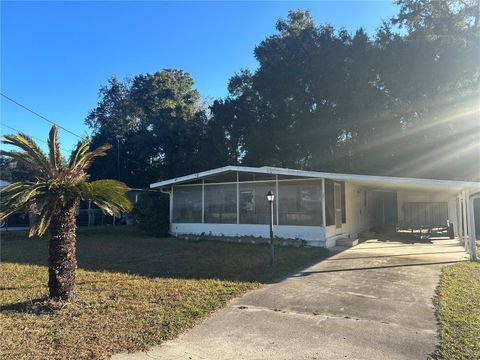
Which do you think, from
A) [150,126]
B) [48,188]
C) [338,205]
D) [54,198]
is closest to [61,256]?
[54,198]

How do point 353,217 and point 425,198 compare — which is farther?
point 425,198

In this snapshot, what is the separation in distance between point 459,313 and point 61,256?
249 inches

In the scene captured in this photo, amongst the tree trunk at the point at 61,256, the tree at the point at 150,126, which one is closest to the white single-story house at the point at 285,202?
the tree trunk at the point at 61,256

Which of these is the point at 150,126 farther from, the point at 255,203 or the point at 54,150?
the point at 54,150

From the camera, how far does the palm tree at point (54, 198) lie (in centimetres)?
Result: 610

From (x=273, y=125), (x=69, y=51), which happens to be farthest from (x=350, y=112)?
(x=69, y=51)

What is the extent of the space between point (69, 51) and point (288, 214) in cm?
1069

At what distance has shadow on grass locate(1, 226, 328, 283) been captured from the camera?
8.84 metres

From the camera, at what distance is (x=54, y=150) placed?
6.55 metres

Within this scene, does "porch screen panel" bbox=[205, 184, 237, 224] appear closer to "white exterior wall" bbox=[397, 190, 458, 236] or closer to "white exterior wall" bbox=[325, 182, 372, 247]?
"white exterior wall" bbox=[325, 182, 372, 247]

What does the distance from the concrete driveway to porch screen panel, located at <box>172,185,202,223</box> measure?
8486mm

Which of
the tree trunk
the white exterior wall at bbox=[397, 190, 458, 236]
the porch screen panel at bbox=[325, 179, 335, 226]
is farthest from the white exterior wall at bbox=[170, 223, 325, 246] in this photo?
the white exterior wall at bbox=[397, 190, 458, 236]

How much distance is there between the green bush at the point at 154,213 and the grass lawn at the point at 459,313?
40.5ft

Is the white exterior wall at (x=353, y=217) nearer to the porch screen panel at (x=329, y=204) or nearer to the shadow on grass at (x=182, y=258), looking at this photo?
the porch screen panel at (x=329, y=204)
